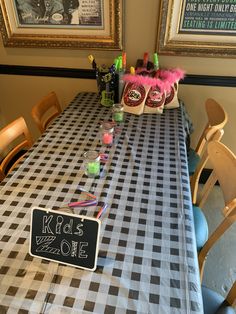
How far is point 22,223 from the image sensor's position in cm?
79

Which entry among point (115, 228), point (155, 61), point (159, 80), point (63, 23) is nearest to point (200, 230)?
point (115, 228)

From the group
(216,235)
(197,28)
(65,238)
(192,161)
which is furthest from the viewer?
(192,161)

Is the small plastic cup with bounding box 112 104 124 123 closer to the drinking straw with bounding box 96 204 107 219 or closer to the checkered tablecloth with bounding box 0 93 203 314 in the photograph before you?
the checkered tablecloth with bounding box 0 93 203 314

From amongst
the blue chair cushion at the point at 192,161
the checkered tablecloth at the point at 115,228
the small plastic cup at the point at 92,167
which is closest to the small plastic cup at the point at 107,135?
the checkered tablecloth at the point at 115,228

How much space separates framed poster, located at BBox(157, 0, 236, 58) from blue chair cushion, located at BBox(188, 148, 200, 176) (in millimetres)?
608

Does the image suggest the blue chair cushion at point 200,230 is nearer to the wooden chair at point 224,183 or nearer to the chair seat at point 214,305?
the wooden chair at point 224,183

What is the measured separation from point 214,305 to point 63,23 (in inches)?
64.5

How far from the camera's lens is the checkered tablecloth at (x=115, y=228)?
2.01 feet

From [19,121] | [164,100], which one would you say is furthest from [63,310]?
[164,100]

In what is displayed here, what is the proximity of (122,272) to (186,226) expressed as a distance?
0.84 ft

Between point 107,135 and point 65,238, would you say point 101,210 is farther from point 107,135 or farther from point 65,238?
point 107,135

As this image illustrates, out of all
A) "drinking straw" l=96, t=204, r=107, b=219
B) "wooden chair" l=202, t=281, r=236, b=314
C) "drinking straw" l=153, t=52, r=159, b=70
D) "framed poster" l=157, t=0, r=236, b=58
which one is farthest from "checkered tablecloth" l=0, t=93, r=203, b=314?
"framed poster" l=157, t=0, r=236, b=58

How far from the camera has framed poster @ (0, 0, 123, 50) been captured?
1500 mm

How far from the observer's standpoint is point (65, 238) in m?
0.69
